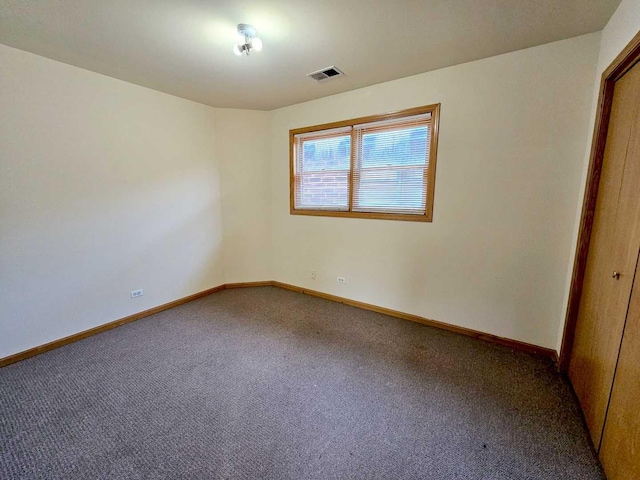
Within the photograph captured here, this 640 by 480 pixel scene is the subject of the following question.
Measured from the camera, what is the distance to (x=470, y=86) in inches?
91.2

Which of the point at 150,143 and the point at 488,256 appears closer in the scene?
the point at 488,256

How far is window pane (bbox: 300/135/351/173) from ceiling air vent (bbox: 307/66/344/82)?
70cm

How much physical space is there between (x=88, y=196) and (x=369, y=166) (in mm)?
→ 2960

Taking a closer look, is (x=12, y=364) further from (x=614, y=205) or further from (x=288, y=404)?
(x=614, y=205)

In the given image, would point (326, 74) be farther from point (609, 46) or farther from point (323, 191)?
point (609, 46)

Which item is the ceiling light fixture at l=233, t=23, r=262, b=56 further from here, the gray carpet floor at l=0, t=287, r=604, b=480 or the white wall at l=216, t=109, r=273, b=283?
the gray carpet floor at l=0, t=287, r=604, b=480

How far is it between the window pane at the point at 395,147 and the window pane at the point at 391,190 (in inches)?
3.6

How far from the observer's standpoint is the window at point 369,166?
2641 mm

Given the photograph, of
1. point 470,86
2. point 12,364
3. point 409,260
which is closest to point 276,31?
point 470,86

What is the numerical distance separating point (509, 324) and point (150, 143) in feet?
13.8

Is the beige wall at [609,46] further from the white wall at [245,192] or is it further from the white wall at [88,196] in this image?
the white wall at [88,196]

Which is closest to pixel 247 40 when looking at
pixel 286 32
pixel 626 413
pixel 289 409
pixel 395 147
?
pixel 286 32

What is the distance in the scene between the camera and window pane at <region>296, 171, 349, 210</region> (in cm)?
324

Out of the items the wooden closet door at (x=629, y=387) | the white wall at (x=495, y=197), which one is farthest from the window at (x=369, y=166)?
the wooden closet door at (x=629, y=387)
